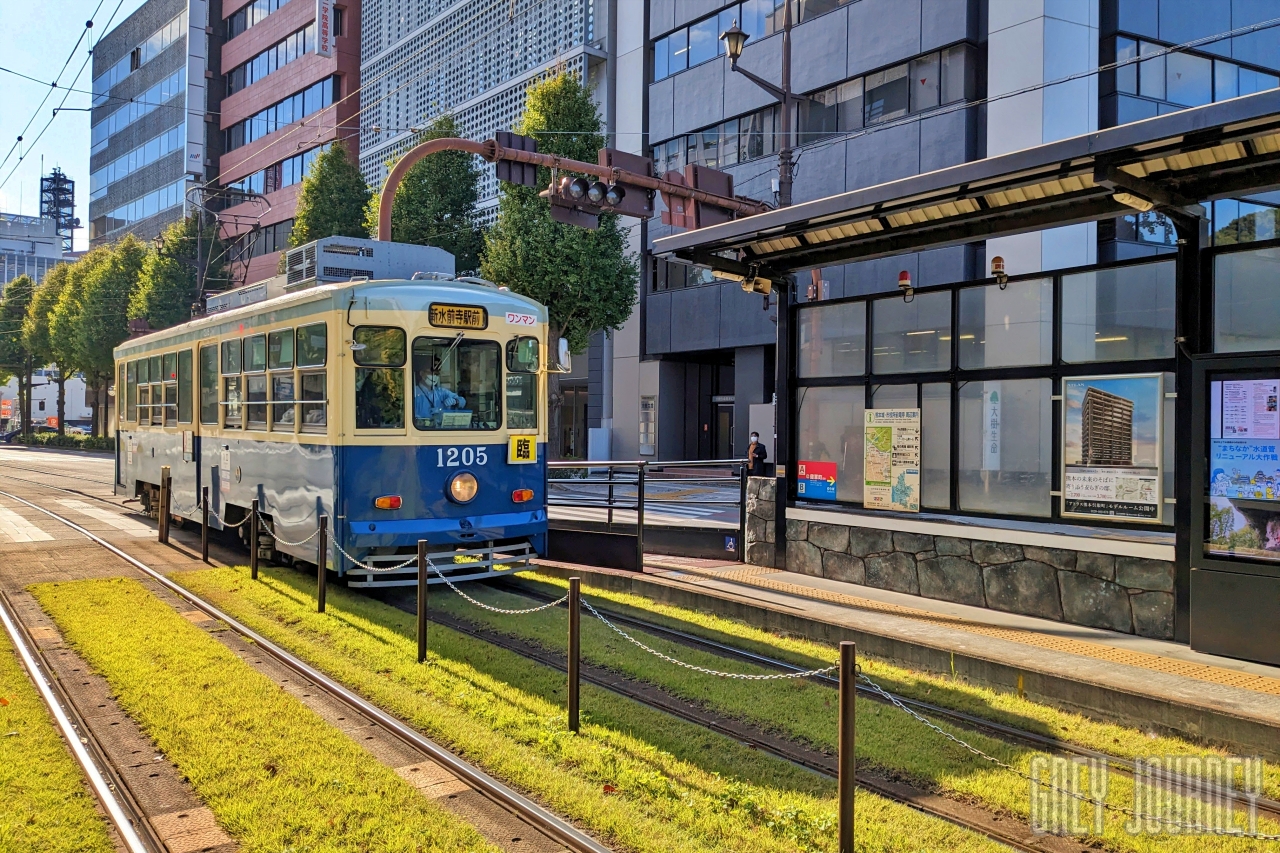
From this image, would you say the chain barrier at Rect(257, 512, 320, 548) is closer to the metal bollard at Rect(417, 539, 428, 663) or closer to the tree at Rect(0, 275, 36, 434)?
the metal bollard at Rect(417, 539, 428, 663)

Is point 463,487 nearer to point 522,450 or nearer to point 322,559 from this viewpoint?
point 522,450

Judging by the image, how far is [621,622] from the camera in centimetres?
952

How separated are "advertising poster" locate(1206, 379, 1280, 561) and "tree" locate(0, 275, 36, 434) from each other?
73.1 meters

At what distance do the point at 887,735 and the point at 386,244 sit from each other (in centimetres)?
896

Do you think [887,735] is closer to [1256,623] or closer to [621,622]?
[1256,623]

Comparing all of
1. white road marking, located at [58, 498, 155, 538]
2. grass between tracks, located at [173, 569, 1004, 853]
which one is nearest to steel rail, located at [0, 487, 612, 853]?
grass between tracks, located at [173, 569, 1004, 853]

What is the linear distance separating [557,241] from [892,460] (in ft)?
65.1

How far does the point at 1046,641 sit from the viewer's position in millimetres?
8023

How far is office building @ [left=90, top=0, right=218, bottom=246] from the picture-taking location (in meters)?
60.2

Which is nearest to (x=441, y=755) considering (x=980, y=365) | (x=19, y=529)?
(x=980, y=365)

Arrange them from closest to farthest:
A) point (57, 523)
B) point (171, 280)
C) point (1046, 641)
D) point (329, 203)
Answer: point (1046, 641) → point (57, 523) → point (329, 203) → point (171, 280)

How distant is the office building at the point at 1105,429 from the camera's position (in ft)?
28.9

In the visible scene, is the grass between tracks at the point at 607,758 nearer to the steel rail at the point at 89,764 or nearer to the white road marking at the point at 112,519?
the steel rail at the point at 89,764

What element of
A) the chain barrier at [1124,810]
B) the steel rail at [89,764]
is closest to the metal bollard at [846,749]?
the chain barrier at [1124,810]
